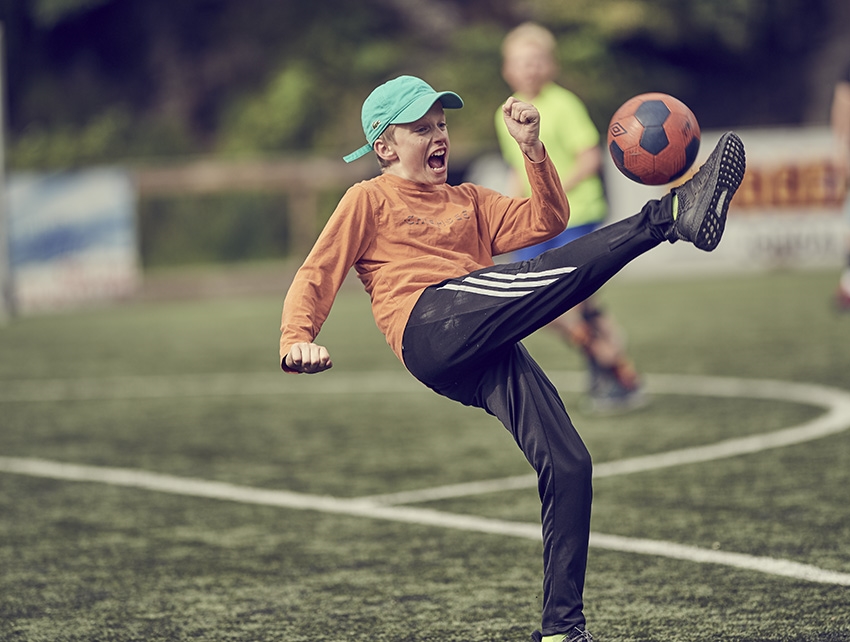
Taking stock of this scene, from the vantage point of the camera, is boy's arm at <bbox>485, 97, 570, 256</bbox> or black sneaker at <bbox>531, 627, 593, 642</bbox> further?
boy's arm at <bbox>485, 97, 570, 256</bbox>

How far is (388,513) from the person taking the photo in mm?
5766

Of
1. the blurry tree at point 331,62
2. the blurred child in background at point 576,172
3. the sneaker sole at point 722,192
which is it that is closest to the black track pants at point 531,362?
the sneaker sole at point 722,192

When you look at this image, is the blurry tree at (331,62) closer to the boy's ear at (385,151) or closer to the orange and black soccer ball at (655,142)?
the orange and black soccer ball at (655,142)

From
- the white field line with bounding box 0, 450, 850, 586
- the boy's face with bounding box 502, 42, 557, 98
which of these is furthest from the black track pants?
the boy's face with bounding box 502, 42, 557, 98

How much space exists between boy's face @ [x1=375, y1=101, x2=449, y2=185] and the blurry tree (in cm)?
2161

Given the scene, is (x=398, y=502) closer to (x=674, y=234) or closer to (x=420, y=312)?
(x=420, y=312)

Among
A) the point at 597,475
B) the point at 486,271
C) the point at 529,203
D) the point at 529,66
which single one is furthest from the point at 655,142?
the point at 529,66

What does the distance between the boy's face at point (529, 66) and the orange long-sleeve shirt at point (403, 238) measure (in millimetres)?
3900

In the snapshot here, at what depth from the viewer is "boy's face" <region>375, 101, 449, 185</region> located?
160 inches

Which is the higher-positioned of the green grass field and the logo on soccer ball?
the logo on soccer ball

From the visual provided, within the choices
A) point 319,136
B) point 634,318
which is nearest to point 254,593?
point 634,318

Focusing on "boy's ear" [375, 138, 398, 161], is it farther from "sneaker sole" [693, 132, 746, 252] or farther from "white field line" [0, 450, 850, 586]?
"white field line" [0, 450, 850, 586]

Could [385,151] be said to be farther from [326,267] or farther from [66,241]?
[66,241]

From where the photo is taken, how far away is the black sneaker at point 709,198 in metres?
3.51
